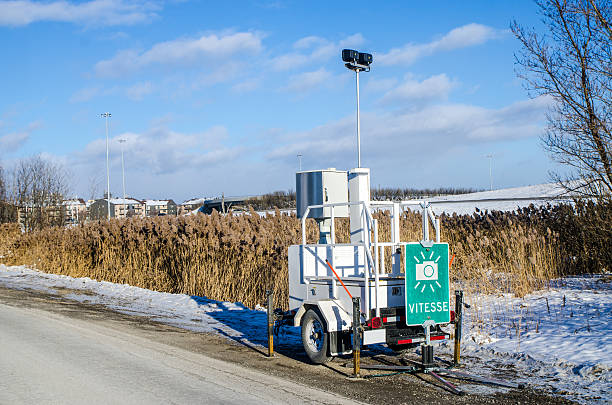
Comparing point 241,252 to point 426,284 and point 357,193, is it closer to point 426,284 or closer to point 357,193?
point 357,193

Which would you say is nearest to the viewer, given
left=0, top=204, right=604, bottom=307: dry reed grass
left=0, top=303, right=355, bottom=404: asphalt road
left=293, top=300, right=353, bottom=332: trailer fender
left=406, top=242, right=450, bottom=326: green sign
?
left=0, top=303, right=355, bottom=404: asphalt road

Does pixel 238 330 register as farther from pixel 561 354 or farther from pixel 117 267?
pixel 117 267

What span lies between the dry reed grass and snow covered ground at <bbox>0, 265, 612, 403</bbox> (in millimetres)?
713

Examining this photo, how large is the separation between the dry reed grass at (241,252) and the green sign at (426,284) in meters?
5.01

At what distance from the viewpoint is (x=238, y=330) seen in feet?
35.4

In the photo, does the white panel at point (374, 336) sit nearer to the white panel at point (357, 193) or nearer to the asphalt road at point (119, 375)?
the asphalt road at point (119, 375)

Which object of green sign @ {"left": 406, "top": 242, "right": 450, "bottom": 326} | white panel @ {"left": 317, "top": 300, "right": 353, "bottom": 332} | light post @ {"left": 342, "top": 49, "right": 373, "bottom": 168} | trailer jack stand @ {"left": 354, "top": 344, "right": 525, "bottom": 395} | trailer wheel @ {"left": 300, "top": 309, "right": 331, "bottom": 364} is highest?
light post @ {"left": 342, "top": 49, "right": 373, "bottom": 168}

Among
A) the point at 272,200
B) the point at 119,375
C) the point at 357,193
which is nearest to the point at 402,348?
the point at 357,193

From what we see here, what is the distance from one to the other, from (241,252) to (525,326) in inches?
316

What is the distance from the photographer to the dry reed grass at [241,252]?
13.5m

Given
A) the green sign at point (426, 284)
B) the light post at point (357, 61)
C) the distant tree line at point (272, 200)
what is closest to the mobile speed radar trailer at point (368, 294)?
the green sign at point (426, 284)

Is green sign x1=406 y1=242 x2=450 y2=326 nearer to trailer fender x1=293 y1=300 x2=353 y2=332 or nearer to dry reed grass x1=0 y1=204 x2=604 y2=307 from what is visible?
trailer fender x1=293 y1=300 x2=353 y2=332

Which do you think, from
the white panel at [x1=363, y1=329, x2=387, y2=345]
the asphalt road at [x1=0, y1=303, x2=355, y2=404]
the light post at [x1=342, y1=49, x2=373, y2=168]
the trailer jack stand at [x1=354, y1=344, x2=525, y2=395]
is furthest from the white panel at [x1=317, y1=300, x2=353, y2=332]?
the light post at [x1=342, y1=49, x2=373, y2=168]

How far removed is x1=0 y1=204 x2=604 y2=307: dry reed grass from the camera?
13.5 metres
